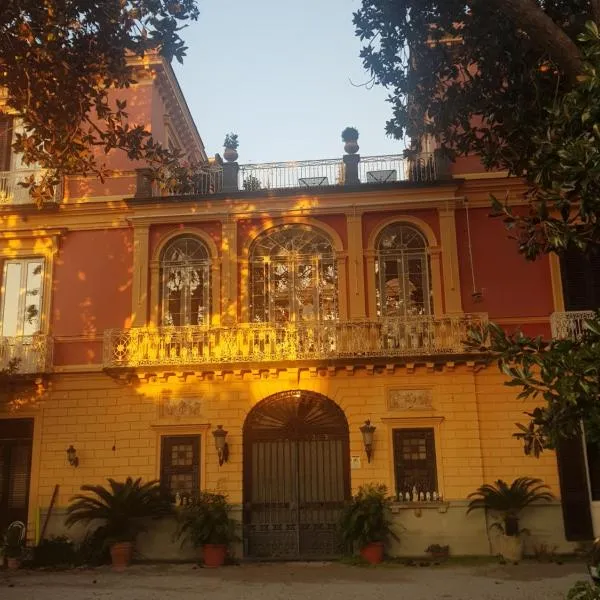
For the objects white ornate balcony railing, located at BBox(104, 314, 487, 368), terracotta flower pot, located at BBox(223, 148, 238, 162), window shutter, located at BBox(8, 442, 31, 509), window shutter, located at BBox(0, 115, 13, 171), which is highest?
window shutter, located at BBox(0, 115, 13, 171)

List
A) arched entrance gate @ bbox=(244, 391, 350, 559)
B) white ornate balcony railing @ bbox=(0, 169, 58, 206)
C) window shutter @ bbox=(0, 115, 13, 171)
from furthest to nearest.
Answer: window shutter @ bbox=(0, 115, 13, 171) → white ornate balcony railing @ bbox=(0, 169, 58, 206) → arched entrance gate @ bbox=(244, 391, 350, 559)

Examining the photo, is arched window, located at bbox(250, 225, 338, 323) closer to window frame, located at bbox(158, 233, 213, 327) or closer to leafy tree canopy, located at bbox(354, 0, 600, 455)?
window frame, located at bbox(158, 233, 213, 327)

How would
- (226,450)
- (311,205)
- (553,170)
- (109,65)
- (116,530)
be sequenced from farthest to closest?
1. (311,205)
2. (226,450)
3. (116,530)
4. (109,65)
5. (553,170)

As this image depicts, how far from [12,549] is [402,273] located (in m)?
9.99

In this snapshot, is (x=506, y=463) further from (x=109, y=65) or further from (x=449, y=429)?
(x=109, y=65)

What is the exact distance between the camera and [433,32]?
12234 millimetres

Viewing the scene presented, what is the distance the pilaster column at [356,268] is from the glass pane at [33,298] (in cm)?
727

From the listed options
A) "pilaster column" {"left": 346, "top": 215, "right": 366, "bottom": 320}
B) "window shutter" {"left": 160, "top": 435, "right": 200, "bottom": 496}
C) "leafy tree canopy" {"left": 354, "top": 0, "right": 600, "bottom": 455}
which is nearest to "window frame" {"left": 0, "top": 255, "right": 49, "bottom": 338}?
"window shutter" {"left": 160, "top": 435, "right": 200, "bottom": 496}

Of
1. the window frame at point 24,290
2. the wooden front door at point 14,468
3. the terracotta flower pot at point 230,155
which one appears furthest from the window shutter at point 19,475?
the terracotta flower pot at point 230,155

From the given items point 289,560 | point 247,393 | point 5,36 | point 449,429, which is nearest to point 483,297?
point 449,429

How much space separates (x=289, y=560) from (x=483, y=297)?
697 centimetres

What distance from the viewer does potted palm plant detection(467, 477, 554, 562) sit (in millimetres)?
14148

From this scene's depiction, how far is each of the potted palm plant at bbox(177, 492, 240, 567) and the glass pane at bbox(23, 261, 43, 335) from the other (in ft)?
18.6

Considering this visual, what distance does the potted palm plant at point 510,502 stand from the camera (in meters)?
14.1
